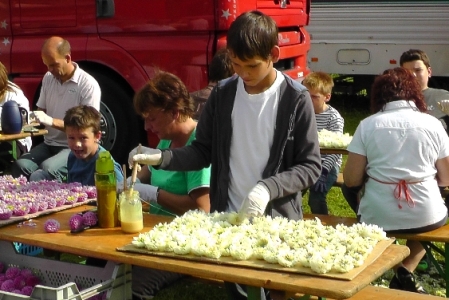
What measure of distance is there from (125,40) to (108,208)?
4163mm

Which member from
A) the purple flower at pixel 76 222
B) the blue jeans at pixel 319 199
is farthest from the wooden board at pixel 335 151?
the purple flower at pixel 76 222

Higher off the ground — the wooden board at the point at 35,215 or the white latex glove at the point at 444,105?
the white latex glove at the point at 444,105

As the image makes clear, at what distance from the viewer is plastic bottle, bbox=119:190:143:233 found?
112 inches

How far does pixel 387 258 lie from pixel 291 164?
0.63 meters

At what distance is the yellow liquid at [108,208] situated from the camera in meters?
2.95

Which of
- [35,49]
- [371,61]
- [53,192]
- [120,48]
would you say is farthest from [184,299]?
[371,61]

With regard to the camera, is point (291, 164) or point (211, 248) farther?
point (291, 164)

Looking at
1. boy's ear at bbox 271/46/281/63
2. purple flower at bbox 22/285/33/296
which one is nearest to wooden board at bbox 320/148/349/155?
boy's ear at bbox 271/46/281/63

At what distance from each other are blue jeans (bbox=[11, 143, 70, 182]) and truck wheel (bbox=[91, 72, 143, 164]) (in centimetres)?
122

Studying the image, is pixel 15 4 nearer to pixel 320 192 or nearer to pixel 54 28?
pixel 54 28

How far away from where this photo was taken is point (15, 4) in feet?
23.7

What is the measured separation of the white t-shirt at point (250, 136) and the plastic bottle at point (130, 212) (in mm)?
395

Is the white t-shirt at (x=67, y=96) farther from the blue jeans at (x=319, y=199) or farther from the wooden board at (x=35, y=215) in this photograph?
the wooden board at (x=35, y=215)

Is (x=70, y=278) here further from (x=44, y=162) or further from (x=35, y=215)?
(x=44, y=162)
